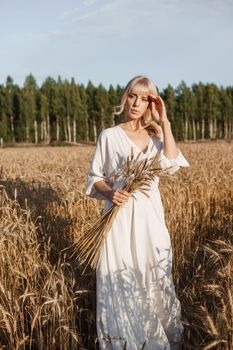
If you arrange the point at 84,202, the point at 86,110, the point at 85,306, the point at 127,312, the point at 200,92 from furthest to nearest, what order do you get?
the point at 200,92 → the point at 86,110 → the point at 84,202 → the point at 85,306 → the point at 127,312

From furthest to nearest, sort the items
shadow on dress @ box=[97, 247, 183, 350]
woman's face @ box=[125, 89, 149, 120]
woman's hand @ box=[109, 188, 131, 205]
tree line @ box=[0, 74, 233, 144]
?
tree line @ box=[0, 74, 233, 144] → woman's face @ box=[125, 89, 149, 120] → shadow on dress @ box=[97, 247, 183, 350] → woman's hand @ box=[109, 188, 131, 205]

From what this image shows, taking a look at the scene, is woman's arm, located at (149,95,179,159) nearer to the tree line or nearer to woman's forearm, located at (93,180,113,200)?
woman's forearm, located at (93,180,113,200)

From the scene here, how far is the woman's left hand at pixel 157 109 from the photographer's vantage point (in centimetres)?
300

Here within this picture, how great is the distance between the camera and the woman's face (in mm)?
2998

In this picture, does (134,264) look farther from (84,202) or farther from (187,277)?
(84,202)

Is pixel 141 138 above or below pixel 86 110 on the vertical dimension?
below

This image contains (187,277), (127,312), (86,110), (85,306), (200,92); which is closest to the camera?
(127,312)

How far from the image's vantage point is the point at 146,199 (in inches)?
119

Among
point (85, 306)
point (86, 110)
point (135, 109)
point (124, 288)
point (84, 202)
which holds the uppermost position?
point (86, 110)

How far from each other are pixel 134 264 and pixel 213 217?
121 inches

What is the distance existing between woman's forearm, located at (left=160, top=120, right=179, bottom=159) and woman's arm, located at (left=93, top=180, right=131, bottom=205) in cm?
42

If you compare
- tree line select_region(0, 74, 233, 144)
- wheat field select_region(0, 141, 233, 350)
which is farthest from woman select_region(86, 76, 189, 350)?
tree line select_region(0, 74, 233, 144)

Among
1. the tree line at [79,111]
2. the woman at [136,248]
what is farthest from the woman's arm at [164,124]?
the tree line at [79,111]

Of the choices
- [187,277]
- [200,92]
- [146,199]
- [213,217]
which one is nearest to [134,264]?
[146,199]
